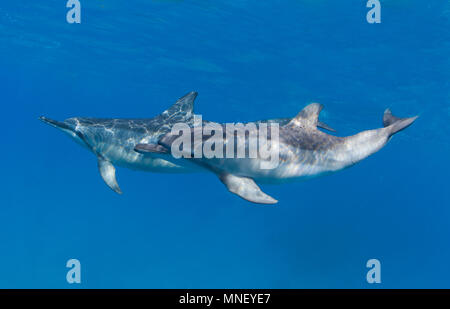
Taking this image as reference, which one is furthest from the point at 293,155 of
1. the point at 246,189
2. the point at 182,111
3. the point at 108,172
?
the point at 108,172

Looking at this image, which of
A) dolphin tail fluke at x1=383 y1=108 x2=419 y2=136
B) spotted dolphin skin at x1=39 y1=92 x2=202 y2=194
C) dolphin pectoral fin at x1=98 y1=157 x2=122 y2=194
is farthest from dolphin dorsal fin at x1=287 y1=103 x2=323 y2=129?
dolphin pectoral fin at x1=98 y1=157 x2=122 y2=194

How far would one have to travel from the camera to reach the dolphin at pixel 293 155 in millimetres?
6504

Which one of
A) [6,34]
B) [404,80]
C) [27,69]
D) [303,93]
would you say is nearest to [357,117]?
[303,93]

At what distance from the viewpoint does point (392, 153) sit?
188 ft

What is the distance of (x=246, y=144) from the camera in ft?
22.1

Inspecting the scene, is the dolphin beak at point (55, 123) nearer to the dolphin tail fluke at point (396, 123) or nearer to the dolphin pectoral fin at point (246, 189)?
the dolphin pectoral fin at point (246, 189)

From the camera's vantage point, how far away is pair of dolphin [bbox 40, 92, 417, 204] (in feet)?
21.8

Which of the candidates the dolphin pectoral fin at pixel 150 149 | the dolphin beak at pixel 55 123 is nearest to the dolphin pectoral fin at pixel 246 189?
the dolphin pectoral fin at pixel 150 149

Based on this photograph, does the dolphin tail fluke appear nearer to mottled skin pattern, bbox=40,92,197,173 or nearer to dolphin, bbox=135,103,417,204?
dolphin, bbox=135,103,417,204

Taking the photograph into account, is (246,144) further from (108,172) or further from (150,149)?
(108,172)

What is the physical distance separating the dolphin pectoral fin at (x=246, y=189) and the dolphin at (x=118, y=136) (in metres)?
2.94

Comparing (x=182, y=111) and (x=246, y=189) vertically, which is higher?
(x=182, y=111)

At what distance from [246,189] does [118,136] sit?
471 centimetres
